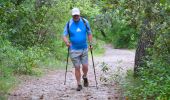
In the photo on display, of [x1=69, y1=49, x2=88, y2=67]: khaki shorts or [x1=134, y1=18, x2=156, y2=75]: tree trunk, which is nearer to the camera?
[x1=69, y1=49, x2=88, y2=67]: khaki shorts

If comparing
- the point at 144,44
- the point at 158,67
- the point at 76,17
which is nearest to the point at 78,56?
the point at 76,17

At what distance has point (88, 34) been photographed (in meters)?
10.6

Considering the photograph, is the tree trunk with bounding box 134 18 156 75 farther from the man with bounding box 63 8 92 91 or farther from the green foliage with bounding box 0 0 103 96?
the green foliage with bounding box 0 0 103 96

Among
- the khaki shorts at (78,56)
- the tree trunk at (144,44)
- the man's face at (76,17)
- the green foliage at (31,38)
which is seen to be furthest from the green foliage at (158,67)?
the green foliage at (31,38)

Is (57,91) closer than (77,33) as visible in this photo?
Yes

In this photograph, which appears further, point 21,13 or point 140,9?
point 21,13

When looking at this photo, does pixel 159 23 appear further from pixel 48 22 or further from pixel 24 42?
pixel 48 22

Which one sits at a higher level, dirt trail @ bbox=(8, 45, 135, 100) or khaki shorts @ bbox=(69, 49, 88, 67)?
khaki shorts @ bbox=(69, 49, 88, 67)

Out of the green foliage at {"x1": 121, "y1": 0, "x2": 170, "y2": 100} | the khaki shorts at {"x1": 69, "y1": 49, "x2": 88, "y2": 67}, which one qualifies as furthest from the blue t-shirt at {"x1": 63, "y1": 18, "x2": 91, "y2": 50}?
the green foliage at {"x1": 121, "y1": 0, "x2": 170, "y2": 100}

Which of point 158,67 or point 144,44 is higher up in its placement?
point 144,44

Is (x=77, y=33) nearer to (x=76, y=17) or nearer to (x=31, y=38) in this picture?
(x=76, y=17)

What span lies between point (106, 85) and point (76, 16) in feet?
7.24

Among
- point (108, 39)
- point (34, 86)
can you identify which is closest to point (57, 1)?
point (34, 86)

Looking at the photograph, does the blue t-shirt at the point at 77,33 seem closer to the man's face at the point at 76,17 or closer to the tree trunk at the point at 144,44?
the man's face at the point at 76,17
